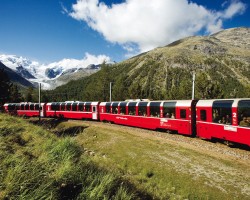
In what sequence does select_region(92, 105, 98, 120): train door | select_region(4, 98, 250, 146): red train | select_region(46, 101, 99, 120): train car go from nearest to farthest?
select_region(4, 98, 250, 146): red train < select_region(92, 105, 98, 120): train door < select_region(46, 101, 99, 120): train car

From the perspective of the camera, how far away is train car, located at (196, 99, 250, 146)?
51.7ft

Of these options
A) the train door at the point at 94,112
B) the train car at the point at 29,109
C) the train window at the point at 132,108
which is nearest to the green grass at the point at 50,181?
the train window at the point at 132,108

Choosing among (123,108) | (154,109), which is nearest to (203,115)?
(154,109)

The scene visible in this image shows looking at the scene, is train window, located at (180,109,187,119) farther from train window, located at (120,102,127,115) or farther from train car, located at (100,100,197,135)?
train window, located at (120,102,127,115)

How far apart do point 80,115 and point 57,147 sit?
35.9m

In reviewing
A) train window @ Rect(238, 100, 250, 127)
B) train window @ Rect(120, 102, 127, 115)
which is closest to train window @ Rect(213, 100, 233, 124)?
train window @ Rect(238, 100, 250, 127)

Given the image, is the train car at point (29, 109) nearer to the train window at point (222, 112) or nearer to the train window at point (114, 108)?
the train window at point (114, 108)

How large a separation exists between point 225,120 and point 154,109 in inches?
368

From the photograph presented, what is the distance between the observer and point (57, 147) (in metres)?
7.07

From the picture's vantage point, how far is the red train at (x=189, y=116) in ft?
53.3

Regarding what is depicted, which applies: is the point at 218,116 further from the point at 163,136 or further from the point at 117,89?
the point at 117,89

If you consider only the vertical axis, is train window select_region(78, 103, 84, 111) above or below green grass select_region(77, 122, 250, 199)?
above

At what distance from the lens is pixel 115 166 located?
12258mm

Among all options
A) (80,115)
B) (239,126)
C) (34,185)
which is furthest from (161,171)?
(80,115)
